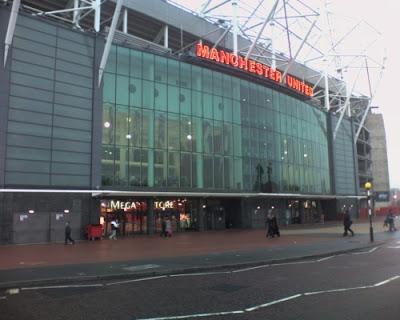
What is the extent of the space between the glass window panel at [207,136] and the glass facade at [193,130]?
0.30ft

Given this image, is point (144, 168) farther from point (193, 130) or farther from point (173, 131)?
point (193, 130)

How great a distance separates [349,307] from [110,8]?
128 ft

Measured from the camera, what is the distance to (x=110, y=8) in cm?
4250

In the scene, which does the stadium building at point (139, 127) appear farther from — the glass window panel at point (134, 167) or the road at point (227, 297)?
the road at point (227, 297)

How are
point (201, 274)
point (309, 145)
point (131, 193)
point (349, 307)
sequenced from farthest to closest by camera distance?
point (309, 145) → point (131, 193) → point (201, 274) → point (349, 307)

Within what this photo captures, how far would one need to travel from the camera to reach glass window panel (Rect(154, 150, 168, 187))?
37.6m

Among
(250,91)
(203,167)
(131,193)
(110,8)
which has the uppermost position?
(110,8)

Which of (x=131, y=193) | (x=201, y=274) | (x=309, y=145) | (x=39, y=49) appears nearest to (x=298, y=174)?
(x=309, y=145)

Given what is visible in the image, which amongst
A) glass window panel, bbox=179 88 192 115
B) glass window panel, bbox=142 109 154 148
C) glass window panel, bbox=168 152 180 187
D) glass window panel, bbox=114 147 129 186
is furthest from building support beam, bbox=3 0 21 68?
glass window panel, bbox=179 88 192 115

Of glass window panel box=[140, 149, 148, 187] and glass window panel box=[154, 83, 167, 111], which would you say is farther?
glass window panel box=[154, 83, 167, 111]

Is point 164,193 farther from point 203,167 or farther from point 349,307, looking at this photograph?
point 349,307

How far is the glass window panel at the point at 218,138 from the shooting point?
42.7 meters

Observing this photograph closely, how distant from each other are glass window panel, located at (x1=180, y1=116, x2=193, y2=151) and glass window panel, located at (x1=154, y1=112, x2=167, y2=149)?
185 centimetres

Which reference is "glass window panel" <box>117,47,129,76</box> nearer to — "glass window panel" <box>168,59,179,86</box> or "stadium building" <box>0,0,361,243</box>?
"stadium building" <box>0,0,361,243</box>
